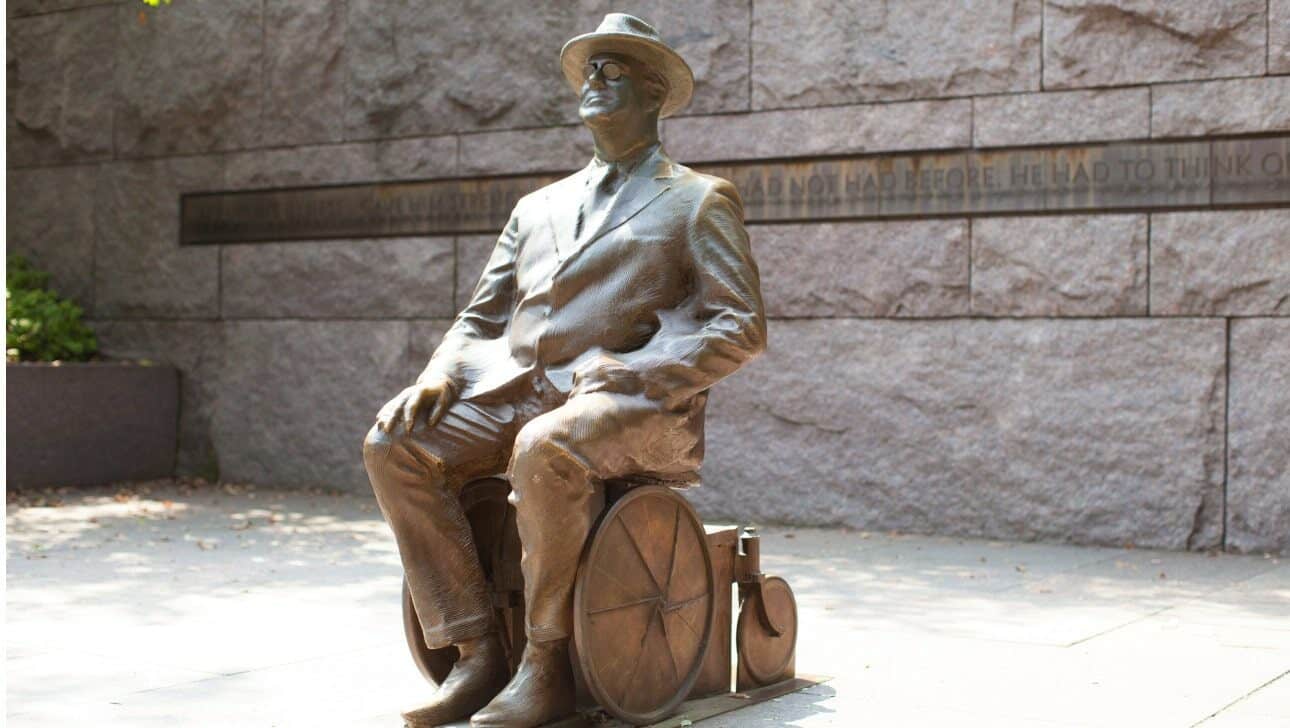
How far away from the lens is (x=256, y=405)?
1136cm

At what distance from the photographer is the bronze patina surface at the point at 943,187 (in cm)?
832

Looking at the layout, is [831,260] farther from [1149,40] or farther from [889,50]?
[1149,40]

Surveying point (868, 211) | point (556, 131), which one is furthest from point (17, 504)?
point (868, 211)

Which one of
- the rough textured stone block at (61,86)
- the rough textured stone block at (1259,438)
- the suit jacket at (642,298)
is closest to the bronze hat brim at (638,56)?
the suit jacket at (642,298)

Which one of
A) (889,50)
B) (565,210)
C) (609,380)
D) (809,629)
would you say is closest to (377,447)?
(609,380)

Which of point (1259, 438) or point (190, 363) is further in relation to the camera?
point (190, 363)

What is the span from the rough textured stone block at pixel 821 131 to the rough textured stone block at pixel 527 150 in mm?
613

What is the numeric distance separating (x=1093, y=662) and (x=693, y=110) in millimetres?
5240

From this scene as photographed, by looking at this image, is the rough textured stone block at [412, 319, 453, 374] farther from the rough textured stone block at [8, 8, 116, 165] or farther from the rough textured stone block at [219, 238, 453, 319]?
the rough textured stone block at [8, 8, 116, 165]

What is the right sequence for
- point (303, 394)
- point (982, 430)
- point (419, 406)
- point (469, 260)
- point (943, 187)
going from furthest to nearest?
point (303, 394) → point (469, 260) → point (943, 187) → point (982, 430) → point (419, 406)

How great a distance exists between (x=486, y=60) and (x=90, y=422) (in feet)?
12.4

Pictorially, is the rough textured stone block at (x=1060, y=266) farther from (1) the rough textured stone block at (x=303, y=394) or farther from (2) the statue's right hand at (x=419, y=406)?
(2) the statue's right hand at (x=419, y=406)

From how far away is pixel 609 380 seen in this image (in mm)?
4348

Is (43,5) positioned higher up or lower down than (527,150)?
higher up
